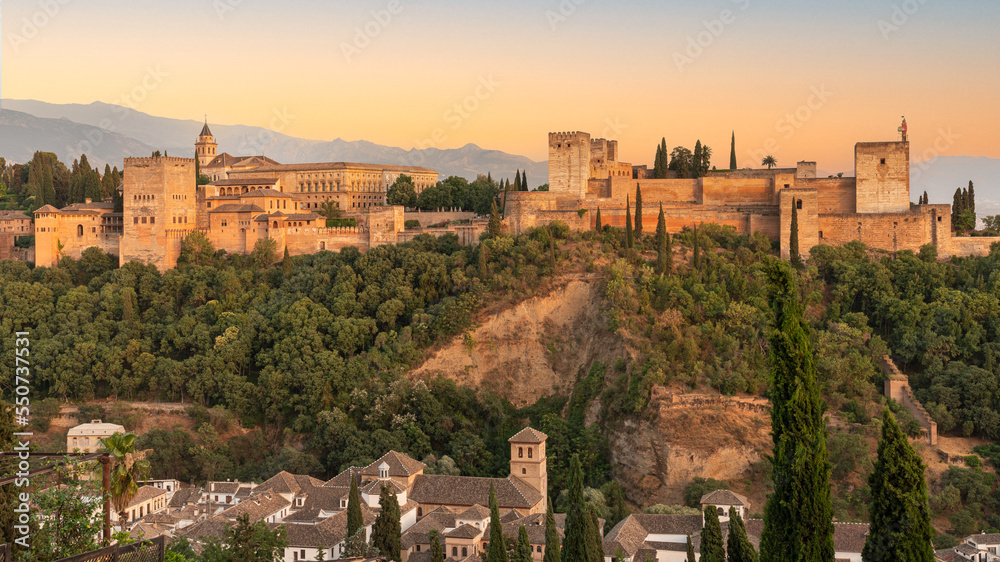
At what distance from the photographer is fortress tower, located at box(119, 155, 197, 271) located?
52750mm

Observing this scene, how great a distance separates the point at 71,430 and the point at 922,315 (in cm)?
3418

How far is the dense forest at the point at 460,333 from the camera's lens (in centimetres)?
3856

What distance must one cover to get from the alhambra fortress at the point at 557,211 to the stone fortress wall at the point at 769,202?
1.8 inches

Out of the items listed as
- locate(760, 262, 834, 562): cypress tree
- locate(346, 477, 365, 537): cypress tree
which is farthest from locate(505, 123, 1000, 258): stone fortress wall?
locate(760, 262, 834, 562): cypress tree

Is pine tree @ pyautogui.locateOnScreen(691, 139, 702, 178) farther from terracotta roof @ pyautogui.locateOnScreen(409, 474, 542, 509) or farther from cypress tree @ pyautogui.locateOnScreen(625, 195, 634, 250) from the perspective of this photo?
terracotta roof @ pyautogui.locateOnScreen(409, 474, 542, 509)

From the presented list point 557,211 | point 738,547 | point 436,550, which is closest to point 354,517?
point 436,550

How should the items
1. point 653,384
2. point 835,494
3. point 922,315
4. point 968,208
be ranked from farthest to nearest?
point 968,208 → point 922,315 → point 653,384 → point 835,494

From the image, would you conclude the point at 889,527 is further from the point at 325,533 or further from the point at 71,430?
the point at 71,430

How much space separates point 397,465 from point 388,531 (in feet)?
19.2

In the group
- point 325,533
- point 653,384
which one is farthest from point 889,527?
point 653,384

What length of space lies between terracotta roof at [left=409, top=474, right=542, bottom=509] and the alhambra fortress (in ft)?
50.5

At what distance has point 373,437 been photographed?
3997 centimetres

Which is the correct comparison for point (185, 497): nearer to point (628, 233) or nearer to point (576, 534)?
point (576, 534)

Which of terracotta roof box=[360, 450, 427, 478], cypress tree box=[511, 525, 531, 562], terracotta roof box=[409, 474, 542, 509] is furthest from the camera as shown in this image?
terracotta roof box=[360, 450, 427, 478]
